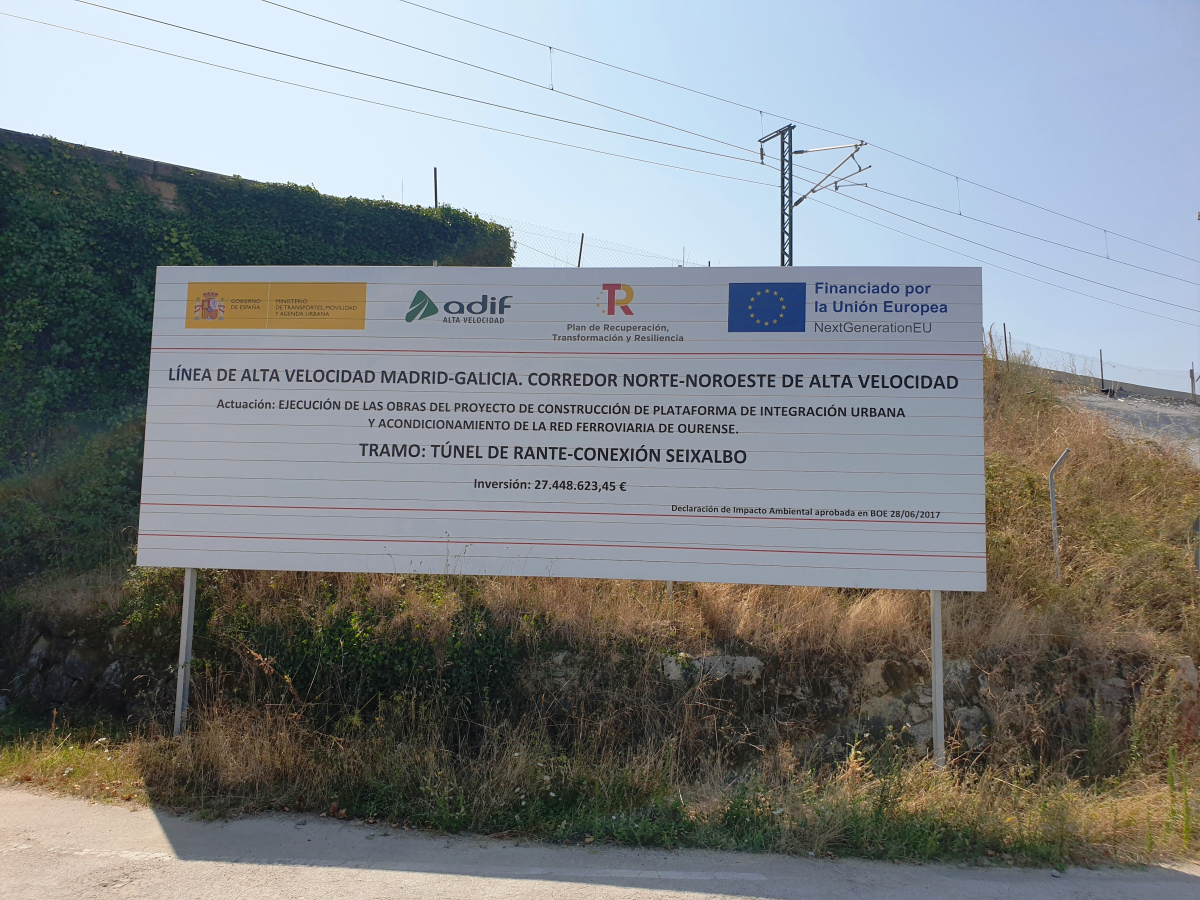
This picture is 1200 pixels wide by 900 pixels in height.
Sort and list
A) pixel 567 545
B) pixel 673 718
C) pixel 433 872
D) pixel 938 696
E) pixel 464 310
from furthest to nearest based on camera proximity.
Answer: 1. pixel 464 310
2. pixel 567 545
3. pixel 673 718
4. pixel 938 696
5. pixel 433 872

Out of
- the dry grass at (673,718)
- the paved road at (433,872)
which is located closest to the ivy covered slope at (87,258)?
the dry grass at (673,718)

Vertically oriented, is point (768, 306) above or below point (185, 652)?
above

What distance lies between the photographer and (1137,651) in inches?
242

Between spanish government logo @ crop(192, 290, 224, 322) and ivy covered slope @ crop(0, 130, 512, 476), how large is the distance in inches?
219

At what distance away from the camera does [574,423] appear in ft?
19.0

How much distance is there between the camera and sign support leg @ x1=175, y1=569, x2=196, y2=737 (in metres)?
5.61

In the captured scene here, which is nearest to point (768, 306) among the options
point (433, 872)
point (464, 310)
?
point (464, 310)

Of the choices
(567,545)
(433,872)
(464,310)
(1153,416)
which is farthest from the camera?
(1153,416)

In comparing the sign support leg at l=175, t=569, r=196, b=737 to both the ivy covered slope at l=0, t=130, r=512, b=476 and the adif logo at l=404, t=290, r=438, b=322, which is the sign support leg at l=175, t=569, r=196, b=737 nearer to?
the adif logo at l=404, t=290, r=438, b=322

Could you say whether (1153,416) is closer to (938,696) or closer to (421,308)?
(938,696)

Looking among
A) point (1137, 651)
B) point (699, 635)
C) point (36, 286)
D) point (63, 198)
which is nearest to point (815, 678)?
point (699, 635)

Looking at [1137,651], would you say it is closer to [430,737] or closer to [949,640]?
[949,640]

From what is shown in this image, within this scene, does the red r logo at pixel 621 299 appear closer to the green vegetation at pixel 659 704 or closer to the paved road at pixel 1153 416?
the green vegetation at pixel 659 704

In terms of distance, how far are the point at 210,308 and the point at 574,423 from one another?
3492mm
